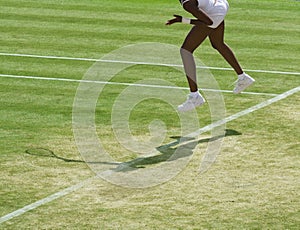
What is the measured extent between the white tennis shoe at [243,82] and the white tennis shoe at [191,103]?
1.04 m

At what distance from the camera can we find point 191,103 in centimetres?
1432

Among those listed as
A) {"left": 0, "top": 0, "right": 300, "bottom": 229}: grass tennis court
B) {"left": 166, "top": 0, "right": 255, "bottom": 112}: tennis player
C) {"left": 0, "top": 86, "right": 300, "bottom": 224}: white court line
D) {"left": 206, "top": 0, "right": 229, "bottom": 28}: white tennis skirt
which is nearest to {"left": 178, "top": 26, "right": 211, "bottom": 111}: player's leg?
{"left": 166, "top": 0, "right": 255, "bottom": 112}: tennis player

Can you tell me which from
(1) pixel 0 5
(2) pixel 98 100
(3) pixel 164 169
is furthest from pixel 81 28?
(3) pixel 164 169

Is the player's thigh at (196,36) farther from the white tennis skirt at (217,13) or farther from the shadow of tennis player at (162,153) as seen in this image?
the shadow of tennis player at (162,153)

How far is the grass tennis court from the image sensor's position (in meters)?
10.5

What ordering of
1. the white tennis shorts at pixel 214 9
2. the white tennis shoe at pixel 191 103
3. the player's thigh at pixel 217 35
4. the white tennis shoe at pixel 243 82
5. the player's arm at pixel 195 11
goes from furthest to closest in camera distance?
the white tennis shoe at pixel 243 82 < the player's thigh at pixel 217 35 < the white tennis shoe at pixel 191 103 < the white tennis shorts at pixel 214 9 < the player's arm at pixel 195 11

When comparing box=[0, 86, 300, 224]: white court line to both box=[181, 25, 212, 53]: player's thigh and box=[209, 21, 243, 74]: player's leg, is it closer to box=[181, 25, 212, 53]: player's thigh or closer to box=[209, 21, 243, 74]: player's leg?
box=[209, 21, 243, 74]: player's leg

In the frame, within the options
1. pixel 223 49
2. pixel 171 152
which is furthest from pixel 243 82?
pixel 171 152

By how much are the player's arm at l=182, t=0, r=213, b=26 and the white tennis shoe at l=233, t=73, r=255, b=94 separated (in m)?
1.51

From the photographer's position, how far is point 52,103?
50.3 ft

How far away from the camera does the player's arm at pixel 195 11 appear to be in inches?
539

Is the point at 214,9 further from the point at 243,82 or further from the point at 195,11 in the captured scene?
the point at 243,82

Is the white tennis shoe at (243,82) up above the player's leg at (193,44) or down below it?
below

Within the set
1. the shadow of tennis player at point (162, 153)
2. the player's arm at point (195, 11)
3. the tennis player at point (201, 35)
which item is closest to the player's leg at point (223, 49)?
the tennis player at point (201, 35)
